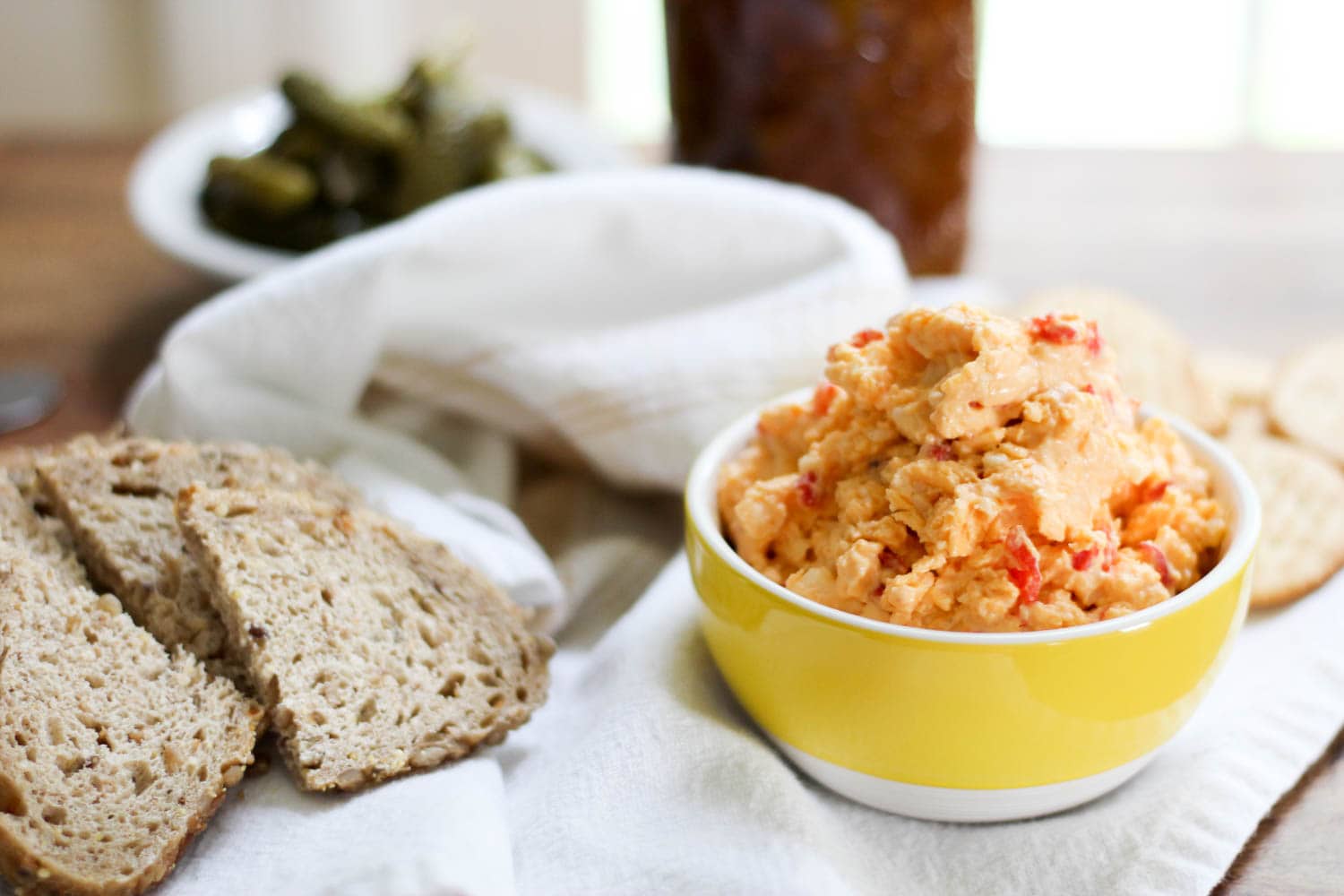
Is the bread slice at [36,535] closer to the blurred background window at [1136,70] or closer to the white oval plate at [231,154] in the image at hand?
the white oval plate at [231,154]

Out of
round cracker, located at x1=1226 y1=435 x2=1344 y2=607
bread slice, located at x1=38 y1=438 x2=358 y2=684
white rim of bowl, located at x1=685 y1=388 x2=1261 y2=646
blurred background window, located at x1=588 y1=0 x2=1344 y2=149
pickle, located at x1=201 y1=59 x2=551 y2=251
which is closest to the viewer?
white rim of bowl, located at x1=685 y1=388 x2=1261 y2=646

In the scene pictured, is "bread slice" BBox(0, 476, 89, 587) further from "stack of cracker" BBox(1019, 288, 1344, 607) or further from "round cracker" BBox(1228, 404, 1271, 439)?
"round cracker" BBox(1228, 404, 1271, 439)

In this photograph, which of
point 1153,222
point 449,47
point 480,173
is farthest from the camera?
point 1153,222

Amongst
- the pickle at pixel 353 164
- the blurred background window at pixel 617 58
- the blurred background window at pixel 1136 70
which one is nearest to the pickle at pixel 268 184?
the pickle at pixel 353 164

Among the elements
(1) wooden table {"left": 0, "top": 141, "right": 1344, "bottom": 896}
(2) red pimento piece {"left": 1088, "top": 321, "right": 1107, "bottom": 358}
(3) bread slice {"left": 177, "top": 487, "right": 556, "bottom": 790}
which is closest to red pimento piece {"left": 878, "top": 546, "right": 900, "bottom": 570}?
(2) red pimento piece {"left": 1088, "top": 321, "right": 1107, "bottom": 358}

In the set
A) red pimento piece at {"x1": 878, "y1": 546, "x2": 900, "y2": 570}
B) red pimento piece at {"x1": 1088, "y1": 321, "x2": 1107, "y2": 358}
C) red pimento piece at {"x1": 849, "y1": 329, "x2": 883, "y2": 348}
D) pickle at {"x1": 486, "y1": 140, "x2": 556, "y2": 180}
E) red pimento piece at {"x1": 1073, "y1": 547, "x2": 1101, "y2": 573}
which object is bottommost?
red pimento piece at {"x1": 878, "y1": 546, "x2": 900, "y2": 570}

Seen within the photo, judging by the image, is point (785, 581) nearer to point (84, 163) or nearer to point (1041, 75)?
point (84, 163)

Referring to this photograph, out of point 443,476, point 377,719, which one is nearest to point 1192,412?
point 443,476

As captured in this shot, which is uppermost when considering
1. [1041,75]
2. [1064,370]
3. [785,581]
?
[1064,370]
